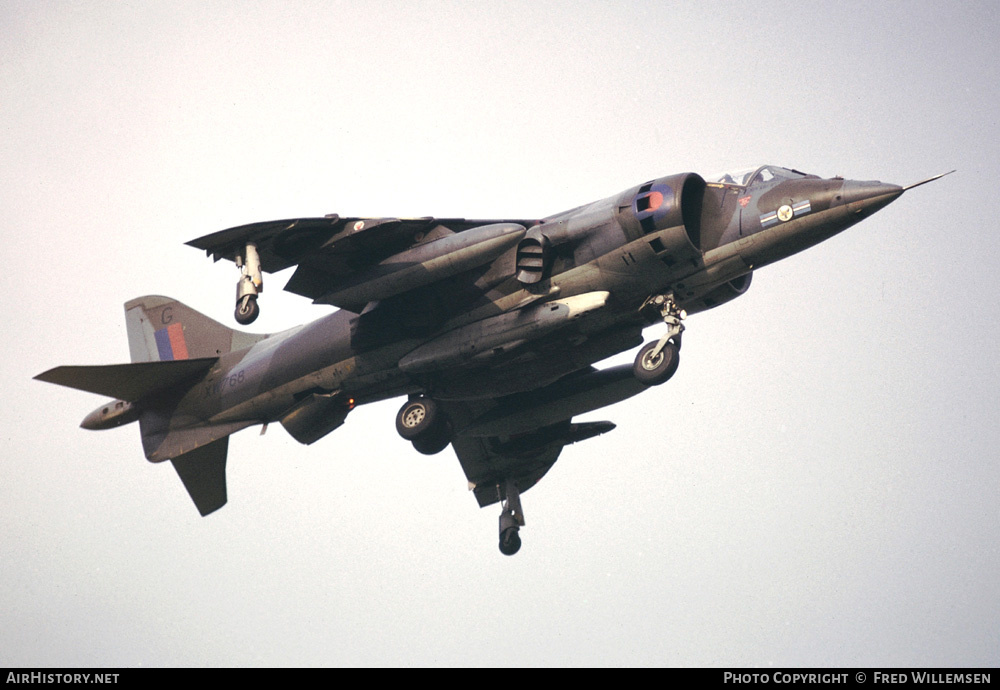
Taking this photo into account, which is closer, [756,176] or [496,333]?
[756,176]

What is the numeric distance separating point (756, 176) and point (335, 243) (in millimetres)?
7805

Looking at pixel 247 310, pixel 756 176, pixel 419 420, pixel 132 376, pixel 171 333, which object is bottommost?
pixel 419 420

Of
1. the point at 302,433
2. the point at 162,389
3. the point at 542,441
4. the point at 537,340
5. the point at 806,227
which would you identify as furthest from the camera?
the point at 542,441

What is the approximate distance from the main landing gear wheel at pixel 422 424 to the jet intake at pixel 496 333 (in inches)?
43.1

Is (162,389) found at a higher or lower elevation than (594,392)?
higher

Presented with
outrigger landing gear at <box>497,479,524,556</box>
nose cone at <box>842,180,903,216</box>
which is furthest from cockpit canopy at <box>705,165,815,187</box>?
outrigger landing gear at <box>497,479,524,556</box>

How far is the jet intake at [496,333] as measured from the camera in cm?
1955

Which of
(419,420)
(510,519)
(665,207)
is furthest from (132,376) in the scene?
(665,207)

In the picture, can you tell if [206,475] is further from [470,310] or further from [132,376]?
[470,310]

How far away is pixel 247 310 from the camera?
19.8m

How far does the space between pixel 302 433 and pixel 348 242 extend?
4.51 metres
